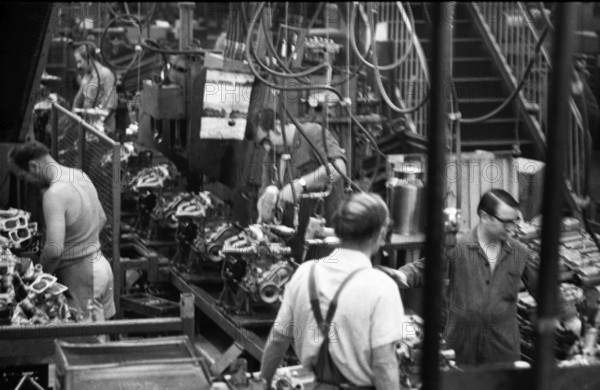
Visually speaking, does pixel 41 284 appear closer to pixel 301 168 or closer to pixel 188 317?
pixel 188 317

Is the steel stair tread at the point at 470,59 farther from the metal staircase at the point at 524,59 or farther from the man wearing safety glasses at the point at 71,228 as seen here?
the man wearing safety glasses at the point at 71,228

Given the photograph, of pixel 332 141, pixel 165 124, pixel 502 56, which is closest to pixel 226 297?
pixel 332 141

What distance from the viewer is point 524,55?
12461 millimetres

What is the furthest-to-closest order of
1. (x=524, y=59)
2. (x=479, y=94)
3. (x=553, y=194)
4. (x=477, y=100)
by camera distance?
(x=479, y=94), (x=477, y=100), (x=524, y=59), (x=553, y=194)

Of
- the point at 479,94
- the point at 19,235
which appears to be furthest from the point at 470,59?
the point at 19,235

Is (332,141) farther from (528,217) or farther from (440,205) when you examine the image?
(440,205)

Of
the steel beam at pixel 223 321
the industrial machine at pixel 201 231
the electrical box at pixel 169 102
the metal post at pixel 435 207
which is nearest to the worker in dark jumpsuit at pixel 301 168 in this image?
the industrial machine at pixel 201 231

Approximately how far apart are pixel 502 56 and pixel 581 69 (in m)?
2.27

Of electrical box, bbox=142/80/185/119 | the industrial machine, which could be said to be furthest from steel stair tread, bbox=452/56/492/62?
the industrial machine

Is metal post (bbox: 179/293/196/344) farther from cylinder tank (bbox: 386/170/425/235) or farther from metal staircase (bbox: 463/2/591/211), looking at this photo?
metal staircase (bbox: 463/2/591/211)

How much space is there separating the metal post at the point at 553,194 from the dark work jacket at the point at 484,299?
4.47 m

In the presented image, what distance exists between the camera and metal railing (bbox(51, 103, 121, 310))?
Result: 8.78m

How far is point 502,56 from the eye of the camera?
13.0 meters

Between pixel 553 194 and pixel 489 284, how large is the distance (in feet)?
15.0
